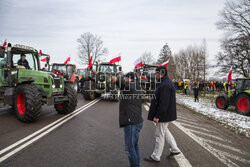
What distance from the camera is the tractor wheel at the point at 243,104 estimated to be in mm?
9092

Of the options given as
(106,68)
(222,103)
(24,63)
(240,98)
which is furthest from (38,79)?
Answer: (222,103)

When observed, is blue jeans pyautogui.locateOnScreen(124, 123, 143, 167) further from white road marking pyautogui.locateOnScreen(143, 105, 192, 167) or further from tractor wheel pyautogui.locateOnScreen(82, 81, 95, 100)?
tractor wheel pyautogui.locateOnScreen(82, 81, 95, 100)

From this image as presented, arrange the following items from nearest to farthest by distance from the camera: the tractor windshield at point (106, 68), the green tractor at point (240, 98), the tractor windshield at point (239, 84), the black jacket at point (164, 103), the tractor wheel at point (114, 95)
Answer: the black jacket at point (164, 103) < the green tractor at point (240, 98) < the tractor windshield at point (239, 84) < the tractor wheel at point (114, 95) < the tractor windshield at point (106, 68)

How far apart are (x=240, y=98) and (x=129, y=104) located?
30.3 ft

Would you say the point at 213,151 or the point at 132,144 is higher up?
the point at 132,144

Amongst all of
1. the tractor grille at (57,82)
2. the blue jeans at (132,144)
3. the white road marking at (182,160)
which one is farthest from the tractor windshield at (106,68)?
the blue jeans at (132,144)

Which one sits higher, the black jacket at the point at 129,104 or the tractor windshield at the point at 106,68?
the tractor windshield at the point at 106,68

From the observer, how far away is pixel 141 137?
514cm

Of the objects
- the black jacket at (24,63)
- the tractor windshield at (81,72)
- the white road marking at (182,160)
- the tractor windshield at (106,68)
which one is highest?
the tractor windshield at (81,72)

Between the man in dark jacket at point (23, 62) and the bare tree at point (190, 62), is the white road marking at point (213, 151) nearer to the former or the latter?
the man in dark jacket at point (23, 62)

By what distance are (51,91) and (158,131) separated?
496cm

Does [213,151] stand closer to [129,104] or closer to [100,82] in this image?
[129,104]

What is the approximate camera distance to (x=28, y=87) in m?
6.19

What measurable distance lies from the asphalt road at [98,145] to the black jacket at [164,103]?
0.99m
